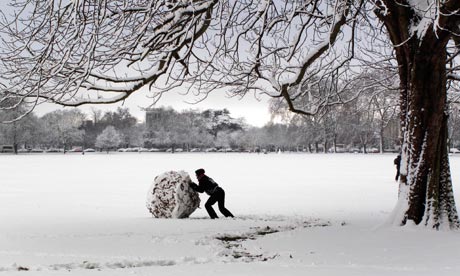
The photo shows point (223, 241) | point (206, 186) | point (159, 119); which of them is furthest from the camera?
point (159, 119)

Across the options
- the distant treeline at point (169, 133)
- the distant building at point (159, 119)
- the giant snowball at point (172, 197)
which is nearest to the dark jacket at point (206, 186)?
the giant snowball at point (172, 197)

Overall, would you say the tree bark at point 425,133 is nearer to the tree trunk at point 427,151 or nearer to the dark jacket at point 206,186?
the tree trunk at point 427,151

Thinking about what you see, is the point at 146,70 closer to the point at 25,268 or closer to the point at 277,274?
the point at 25,268

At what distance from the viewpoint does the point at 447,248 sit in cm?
724

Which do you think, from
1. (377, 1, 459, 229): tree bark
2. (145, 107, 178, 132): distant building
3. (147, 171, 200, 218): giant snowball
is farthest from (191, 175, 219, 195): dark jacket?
(145, 107, 178, 132): distant building

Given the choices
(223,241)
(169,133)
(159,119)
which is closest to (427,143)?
(223,241)

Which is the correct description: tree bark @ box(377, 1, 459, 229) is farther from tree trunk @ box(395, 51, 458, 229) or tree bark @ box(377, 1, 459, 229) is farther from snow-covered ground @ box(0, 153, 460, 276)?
snow-covered ground @ box(0, 153, 460, 276)

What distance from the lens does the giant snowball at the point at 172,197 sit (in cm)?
1104

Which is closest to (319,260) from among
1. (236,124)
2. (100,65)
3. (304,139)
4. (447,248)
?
(447,248)

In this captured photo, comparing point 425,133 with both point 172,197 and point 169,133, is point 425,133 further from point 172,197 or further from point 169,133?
point 169,133

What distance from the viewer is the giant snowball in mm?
11039

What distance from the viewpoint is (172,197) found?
11.1 m

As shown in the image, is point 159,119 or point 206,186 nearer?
point 206,186

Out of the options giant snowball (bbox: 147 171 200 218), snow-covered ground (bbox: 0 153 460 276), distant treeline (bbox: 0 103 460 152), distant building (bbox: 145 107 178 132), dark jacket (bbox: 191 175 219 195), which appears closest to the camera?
snow-covered ground (bbox: 0 153 460 276)
